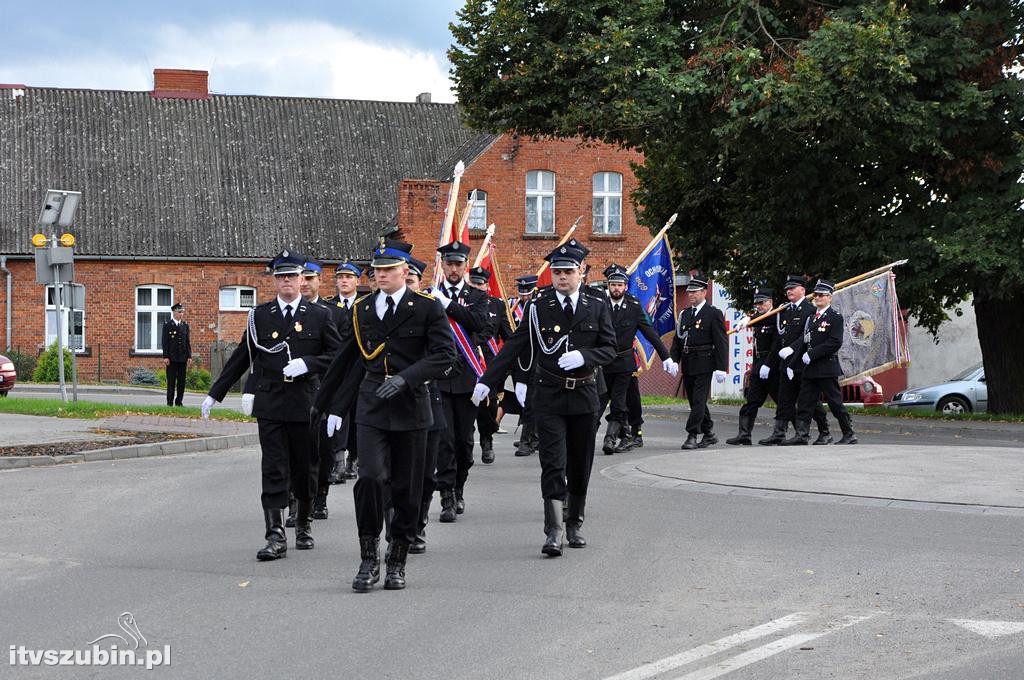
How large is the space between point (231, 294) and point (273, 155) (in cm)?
544

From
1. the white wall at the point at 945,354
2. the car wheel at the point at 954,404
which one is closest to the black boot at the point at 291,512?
the car wheel at the point at 954,404

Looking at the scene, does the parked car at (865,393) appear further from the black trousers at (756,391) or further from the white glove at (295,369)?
the white glove at (295,369)

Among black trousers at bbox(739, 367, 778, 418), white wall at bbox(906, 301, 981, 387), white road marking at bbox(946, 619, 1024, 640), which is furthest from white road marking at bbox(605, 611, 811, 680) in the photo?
white wall at bbox(906, 301, 981, 387)

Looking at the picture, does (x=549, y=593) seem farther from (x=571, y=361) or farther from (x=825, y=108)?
(x=825, y=108)

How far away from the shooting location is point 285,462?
387 inches

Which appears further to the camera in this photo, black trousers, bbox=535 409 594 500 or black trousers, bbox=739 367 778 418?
black trousers, bbox=739 367 778 418

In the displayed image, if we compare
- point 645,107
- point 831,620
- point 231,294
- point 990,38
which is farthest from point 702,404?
point 231,294

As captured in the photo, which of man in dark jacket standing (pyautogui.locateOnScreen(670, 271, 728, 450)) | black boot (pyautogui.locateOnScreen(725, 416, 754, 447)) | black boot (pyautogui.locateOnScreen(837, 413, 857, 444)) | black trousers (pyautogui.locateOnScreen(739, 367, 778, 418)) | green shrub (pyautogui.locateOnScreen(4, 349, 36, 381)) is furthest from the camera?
green shrub (pyautogui.locateOnScreen(4, 349, 36, 381))

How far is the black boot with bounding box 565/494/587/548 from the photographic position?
9930 millimetres

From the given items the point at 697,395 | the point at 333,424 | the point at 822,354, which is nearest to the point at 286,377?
the point at 333,424

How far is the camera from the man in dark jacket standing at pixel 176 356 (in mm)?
28500

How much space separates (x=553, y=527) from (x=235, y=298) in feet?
121

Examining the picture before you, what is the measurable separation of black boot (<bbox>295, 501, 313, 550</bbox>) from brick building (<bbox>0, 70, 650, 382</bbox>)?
33458 mm

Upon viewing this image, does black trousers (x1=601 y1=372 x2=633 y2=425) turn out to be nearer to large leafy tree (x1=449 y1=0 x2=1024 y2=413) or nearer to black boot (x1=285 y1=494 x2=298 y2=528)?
large leafy tree (x1=449 y1=0 x2=1024 y2=413)
